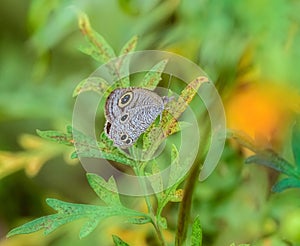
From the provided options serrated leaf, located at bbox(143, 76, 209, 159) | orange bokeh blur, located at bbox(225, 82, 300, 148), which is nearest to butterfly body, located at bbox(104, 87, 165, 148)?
serrated leaf, located at bbox(143, 76, 209, 159)

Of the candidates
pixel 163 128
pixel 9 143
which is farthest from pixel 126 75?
pixel 9 143

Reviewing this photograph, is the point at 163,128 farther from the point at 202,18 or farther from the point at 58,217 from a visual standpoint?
the point at 202,18

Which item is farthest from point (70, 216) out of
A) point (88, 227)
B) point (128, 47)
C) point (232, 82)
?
point (232, 82)

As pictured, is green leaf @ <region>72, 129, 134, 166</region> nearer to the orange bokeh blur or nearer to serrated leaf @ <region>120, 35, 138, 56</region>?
serrated leaf @ <region>120, 35, 138, 56</region>

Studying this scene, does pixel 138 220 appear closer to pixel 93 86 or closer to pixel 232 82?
pixel 93 86

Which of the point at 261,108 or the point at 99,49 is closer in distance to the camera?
the point at 99,49
